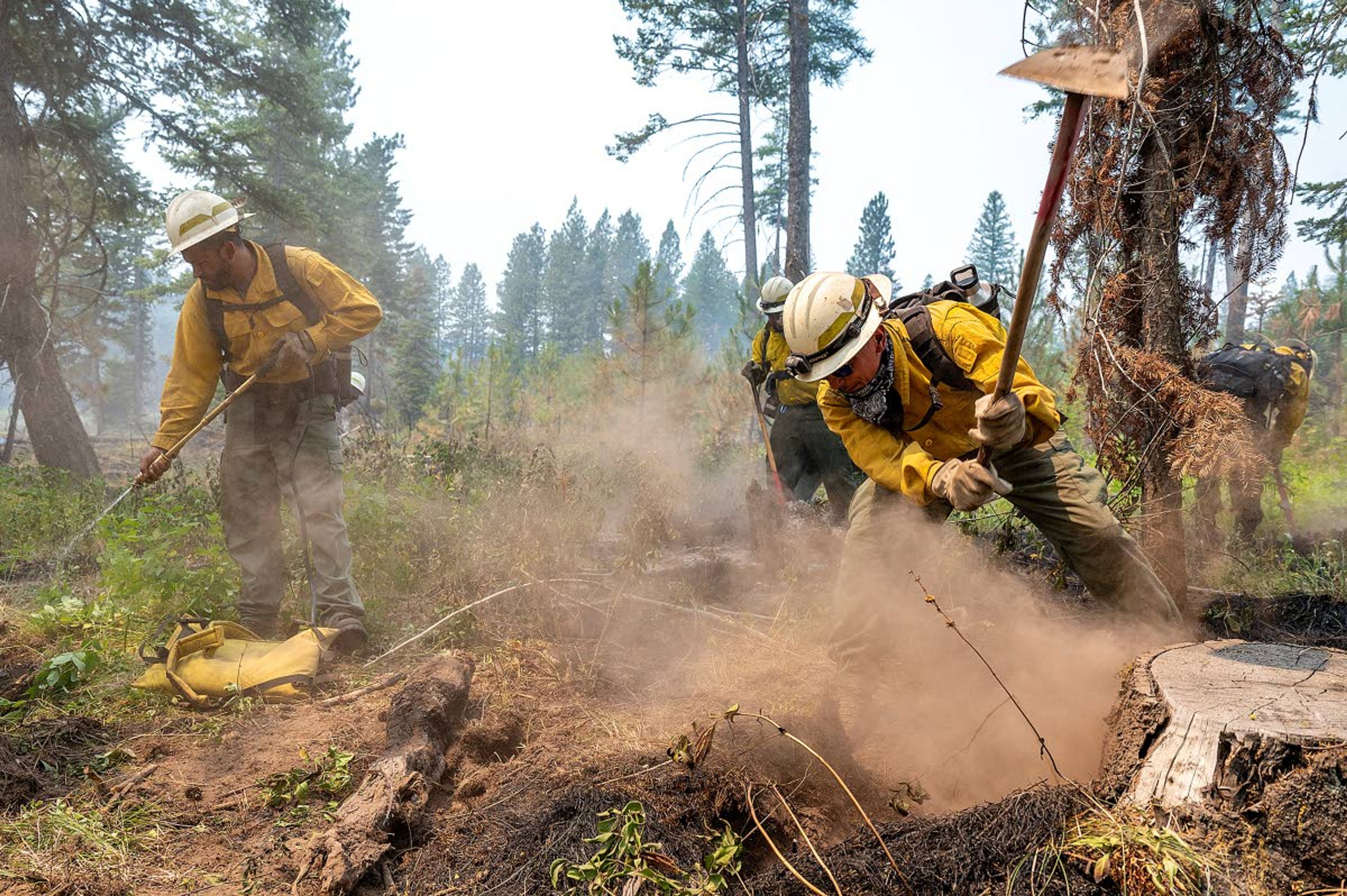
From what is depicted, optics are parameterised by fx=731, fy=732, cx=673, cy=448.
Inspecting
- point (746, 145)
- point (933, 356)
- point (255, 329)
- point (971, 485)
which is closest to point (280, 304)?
point (255, 329)

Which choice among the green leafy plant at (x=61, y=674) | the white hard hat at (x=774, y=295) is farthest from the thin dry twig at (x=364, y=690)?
the white hard hat at (x=774, y=295)

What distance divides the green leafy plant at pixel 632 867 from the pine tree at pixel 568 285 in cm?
5868

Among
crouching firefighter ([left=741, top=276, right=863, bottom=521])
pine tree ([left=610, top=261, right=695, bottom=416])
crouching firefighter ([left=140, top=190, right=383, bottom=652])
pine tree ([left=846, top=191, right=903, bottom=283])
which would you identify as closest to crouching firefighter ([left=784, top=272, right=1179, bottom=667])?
crouching firefighter ([left=140, top=190, right=383, bottom=652])

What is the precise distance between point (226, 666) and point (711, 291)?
7060cm

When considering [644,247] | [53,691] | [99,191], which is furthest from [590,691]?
[644,247]

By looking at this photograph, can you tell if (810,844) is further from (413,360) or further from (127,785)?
(413,360)

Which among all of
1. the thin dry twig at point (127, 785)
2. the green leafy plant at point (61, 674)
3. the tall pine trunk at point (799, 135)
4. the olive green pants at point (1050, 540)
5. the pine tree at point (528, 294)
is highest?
the pine tree at point (528, 294)

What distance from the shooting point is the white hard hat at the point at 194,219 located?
4.02 meters

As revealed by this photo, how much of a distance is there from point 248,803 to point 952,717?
294cm

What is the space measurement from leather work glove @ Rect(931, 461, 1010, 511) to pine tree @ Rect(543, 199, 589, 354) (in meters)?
57.9

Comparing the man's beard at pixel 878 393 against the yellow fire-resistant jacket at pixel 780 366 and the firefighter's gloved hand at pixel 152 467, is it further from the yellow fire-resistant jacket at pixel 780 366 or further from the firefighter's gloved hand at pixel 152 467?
the firefighter's gloved hand at pixel 152 467

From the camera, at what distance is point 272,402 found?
4512 mm

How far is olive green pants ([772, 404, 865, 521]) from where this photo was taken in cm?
682

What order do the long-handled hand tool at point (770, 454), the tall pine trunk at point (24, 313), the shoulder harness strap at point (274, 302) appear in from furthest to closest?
A: the tall pine trunk at point (24, 313), the long-handled hand tool at point (770, 454), the shoulder harness strap at point (274, 302)
